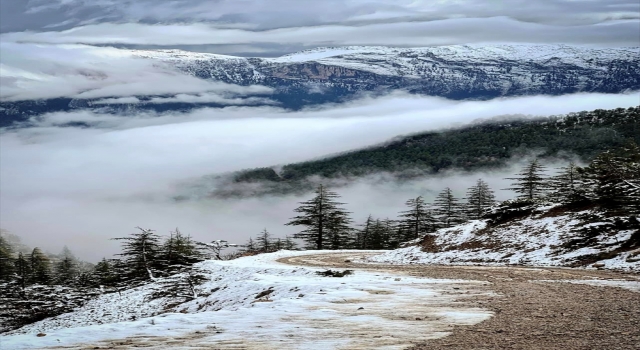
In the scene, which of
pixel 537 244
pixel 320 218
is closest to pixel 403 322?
pixel 537 244

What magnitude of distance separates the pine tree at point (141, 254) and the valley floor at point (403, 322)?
72.0 feet

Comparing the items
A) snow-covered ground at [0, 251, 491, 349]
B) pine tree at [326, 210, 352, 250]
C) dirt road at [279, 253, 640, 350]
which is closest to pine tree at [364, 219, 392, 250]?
pine tree at [326, 210, 352, 250]

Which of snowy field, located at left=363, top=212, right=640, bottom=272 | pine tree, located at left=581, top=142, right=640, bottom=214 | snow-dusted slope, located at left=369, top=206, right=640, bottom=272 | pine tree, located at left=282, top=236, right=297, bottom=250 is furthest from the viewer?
pine tree, located at left=282, top=236, right=297, bottom=250

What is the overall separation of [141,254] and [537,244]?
974 inches

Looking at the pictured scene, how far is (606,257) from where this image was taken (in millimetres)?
26359

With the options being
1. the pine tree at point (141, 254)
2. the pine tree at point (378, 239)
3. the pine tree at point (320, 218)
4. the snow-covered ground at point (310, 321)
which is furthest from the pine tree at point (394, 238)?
the snow-covered ground at point (310, 321)

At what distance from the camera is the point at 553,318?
12.3 metres

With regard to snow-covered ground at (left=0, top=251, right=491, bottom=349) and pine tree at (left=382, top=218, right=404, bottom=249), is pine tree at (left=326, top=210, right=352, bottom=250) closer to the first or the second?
→ pine tree at (left=382, top=218, right=404, bottom=249)

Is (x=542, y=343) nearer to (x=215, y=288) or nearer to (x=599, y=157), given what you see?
(x=215, y=288)

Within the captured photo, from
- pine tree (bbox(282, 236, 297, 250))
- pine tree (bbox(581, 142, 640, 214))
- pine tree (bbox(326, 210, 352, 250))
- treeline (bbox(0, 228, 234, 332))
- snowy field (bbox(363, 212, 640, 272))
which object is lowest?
pine tree (bbox(282, 236, 297, 250))

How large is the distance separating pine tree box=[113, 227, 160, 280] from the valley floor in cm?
2196

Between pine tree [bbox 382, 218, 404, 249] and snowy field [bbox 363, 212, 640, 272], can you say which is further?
pine tree [bbox 382, 218, 404, 249]

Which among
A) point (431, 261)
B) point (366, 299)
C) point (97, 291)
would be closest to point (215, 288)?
point (366, 299)

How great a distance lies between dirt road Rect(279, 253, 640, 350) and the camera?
401 inches
